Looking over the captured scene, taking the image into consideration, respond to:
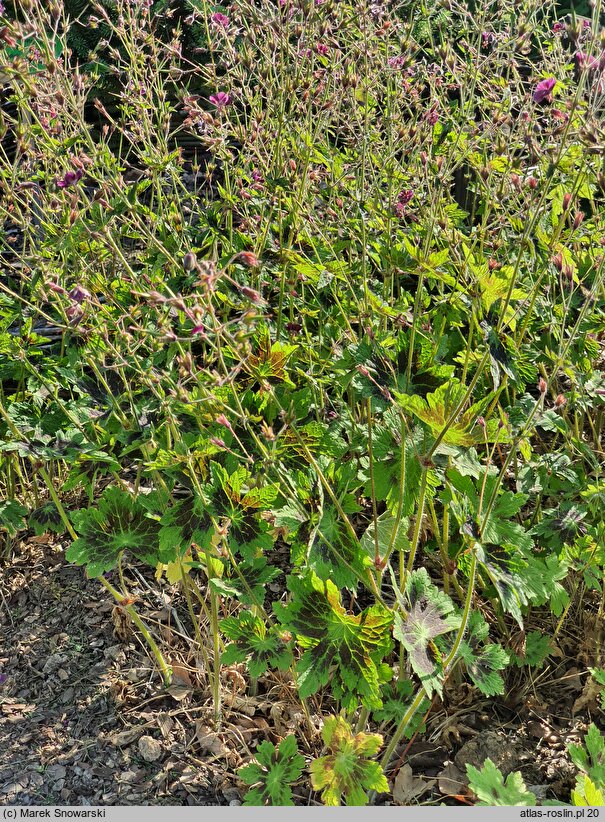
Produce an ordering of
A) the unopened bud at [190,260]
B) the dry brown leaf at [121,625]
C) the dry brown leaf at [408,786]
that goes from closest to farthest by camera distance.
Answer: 1. the unopened bud at [190,260]
2. the dry brown leaf at [408,786]
3. the dry brown leaf at [121,625]

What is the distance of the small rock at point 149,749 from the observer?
6.16 feet

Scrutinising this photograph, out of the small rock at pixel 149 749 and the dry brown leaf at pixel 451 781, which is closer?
the dry brown leaf at pixel 451 781

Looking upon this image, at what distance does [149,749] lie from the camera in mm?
1889

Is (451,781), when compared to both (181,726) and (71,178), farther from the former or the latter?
(71,178)

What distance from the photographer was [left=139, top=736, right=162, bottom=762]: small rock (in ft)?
6.16

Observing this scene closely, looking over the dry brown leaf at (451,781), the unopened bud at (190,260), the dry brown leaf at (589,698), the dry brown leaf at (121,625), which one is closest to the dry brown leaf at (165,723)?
the dry brown leaf at (121,625)

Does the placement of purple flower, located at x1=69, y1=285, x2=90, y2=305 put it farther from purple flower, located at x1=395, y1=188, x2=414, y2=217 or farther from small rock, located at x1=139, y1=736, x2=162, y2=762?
small rock, located at x1=139, y1=736, x2=162, y2=762

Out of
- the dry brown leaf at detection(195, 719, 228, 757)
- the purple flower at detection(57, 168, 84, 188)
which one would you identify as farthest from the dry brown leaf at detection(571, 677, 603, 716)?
the purple flower at detection(57, 168, 84, 188)

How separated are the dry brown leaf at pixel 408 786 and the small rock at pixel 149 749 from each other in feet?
1.98

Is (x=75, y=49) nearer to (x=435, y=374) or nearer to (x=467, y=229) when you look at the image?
(x=467, y=229)

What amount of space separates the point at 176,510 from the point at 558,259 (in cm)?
100

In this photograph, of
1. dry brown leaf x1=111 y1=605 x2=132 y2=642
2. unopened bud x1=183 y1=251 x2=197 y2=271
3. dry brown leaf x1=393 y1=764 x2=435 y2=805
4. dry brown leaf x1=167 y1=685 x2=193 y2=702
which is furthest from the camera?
dry brown leaf x1=111 y1=605 x2=132 y2=642

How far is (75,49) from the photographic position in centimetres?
477

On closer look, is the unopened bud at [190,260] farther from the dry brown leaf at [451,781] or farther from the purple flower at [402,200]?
the dry brown leaf at [451,781]
